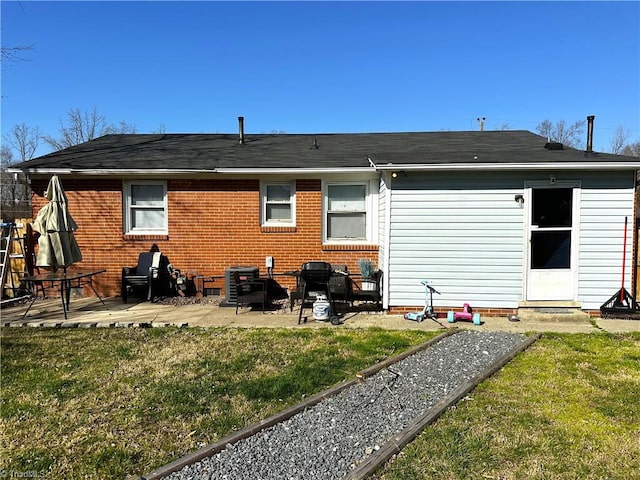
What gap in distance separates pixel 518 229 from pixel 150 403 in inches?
264

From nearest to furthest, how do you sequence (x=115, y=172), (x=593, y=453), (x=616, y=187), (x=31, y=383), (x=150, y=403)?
(x=593, y=453) < (x=150, y=403) < (x=31, y=383) < (x=616, y=187) < (x=115, y=172)

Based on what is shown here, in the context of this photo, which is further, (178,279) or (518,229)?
(178,279)

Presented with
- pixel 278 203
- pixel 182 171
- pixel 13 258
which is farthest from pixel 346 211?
pixel 13 258

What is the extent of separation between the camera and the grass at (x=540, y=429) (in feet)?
9.49

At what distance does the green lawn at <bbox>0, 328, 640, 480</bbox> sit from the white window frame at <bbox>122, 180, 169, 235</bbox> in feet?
12.0

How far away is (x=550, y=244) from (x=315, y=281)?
444 cm

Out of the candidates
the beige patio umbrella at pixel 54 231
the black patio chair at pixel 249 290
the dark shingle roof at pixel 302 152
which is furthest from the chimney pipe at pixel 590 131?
the beige patio umbrella at pixel 54 231

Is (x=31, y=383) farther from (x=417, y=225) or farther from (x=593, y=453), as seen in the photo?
(x=417, y=225)

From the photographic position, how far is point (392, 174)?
7.78 m

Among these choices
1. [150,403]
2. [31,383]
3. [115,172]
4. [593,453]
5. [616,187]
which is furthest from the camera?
[115,172]

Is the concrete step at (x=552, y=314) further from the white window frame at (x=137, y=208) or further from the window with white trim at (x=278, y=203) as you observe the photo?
the white window frame at (x=137, y=208)

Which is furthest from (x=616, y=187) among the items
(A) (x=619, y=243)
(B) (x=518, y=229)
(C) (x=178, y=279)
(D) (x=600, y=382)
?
(C) (x=178, y=279)

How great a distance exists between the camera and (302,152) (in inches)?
398

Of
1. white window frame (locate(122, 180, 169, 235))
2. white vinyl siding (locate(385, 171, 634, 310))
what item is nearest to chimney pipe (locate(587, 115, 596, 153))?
white vinyl siding (locate(385, 171, 634, 310))
